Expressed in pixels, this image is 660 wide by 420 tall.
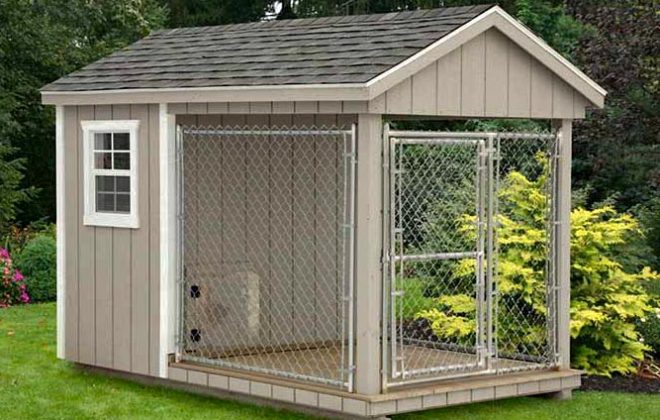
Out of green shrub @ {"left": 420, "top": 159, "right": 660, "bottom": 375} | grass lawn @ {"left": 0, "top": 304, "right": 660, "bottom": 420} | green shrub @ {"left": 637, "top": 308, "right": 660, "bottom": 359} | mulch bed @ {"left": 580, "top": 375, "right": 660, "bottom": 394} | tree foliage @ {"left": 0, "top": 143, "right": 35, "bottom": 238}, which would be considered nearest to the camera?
grass lawn @ {"left": 0, "top": 304, "right": 660, "bottom": 420}

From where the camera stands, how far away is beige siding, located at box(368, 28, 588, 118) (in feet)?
27.7

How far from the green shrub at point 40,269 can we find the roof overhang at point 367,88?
565 cm

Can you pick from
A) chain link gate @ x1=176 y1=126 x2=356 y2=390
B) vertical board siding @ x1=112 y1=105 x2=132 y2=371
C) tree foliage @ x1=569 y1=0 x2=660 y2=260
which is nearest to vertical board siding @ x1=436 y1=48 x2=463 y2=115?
chain link gate @ x1=176 y1=126 x2=356 y2=390

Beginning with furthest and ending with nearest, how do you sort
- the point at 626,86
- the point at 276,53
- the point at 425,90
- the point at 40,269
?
the point at 626,86, the point at 40,269, the point at 276,53, the point at 425,90

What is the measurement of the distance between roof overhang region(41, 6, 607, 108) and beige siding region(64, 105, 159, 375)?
122 millimetres

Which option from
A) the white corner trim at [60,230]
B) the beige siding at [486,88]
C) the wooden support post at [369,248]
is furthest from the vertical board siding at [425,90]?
the white corner trim at [60,230]

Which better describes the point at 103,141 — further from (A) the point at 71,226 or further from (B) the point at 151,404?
(B) the point at 151,404

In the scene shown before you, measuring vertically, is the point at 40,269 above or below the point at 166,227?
below

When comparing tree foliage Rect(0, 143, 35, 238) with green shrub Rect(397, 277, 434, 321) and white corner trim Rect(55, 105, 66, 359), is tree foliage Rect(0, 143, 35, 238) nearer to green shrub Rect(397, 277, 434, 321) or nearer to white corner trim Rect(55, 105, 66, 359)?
green shrub Rect(397, 277, 434, 321)

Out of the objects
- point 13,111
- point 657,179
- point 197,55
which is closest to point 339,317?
point 197,55

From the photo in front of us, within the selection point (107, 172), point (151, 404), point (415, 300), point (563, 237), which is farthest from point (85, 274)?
point (415, 300)

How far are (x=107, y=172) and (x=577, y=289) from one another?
407cm

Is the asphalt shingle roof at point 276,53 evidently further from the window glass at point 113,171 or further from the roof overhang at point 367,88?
the window glass at point 113,171

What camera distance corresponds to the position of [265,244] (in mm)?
10625
